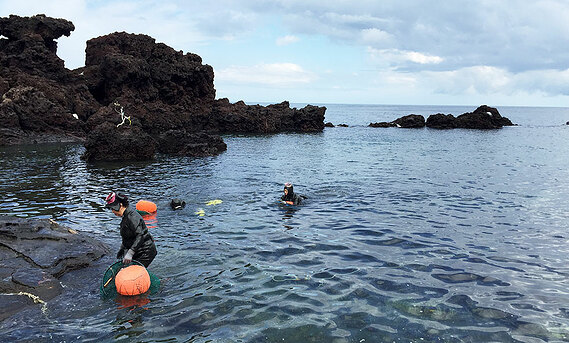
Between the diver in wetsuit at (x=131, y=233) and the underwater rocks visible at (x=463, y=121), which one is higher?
the underwater rocks visible at (x=463, y=121)

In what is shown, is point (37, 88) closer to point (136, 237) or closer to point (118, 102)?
point (118, 102)

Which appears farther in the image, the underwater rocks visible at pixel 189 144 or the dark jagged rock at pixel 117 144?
the underwater rocks visible at pixel 189 144

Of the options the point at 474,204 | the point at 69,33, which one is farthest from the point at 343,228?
the point at 69,33

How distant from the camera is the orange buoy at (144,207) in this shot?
17.4 m

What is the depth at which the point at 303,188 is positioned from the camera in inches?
1004

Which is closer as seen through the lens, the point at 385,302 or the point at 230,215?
the point at 385,302

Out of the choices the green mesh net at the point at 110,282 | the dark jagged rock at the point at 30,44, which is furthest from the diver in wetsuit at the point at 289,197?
the dark jagged rock at the point at 30,44

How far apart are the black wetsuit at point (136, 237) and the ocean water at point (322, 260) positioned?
1.10 meters

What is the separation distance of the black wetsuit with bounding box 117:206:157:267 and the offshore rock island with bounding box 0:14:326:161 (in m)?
27.8

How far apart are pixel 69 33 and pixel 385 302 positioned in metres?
77.5

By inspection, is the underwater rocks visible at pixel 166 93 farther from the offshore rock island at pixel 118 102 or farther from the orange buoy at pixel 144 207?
the orange buoy at pixel 144 207

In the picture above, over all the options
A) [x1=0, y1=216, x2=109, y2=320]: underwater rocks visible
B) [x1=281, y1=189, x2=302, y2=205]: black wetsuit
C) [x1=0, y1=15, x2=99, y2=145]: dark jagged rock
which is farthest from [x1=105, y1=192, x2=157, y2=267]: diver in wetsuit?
[x1=0, y1=15, x2=99, y2=145]: dark jagged rock

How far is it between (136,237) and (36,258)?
3.50 meters

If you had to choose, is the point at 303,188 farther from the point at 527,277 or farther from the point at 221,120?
the point at 221,120
